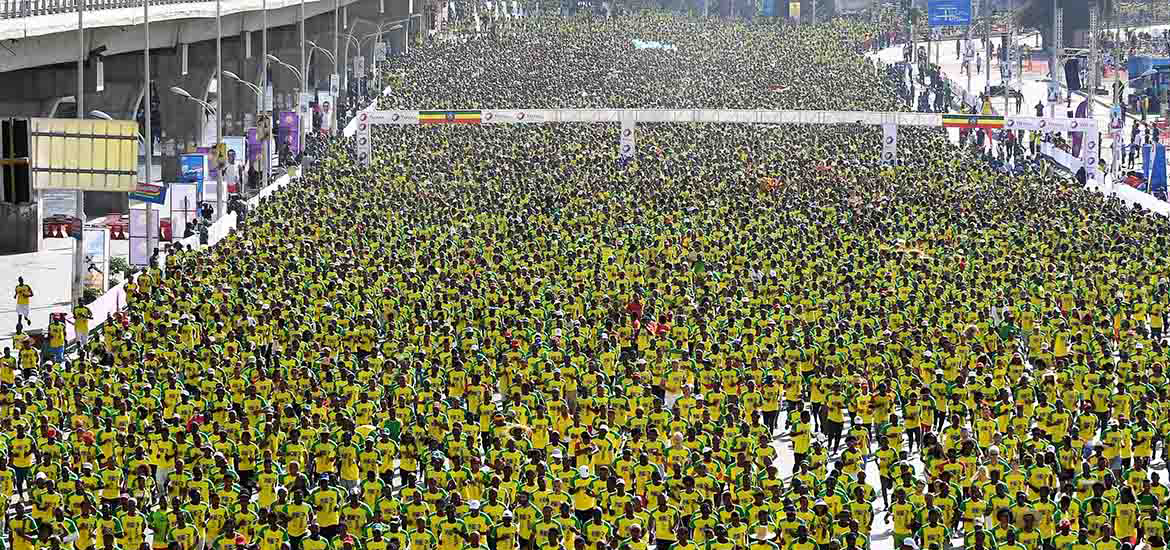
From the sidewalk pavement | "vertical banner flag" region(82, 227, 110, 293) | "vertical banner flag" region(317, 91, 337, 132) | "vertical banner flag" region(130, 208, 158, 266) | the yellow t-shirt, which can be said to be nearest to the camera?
the yellow t-shirt

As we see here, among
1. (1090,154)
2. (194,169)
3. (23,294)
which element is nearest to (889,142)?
(1090,154)

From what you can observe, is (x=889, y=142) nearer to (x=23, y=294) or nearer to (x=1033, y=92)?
(x=23, y=294)

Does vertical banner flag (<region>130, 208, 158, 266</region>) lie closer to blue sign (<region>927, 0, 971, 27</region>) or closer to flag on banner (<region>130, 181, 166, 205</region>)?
flag on banner (<region>130, 181, 166, 205</region>)

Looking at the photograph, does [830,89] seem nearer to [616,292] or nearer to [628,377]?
[616,292]

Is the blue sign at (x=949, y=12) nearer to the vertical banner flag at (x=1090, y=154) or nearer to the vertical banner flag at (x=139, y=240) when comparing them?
the vertical banner flag at (x=1090, y=154)

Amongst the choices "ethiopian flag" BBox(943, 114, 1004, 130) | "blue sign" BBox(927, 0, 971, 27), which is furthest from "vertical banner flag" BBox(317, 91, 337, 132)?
"blue sign" BBox(927, 0, 971, 27)
